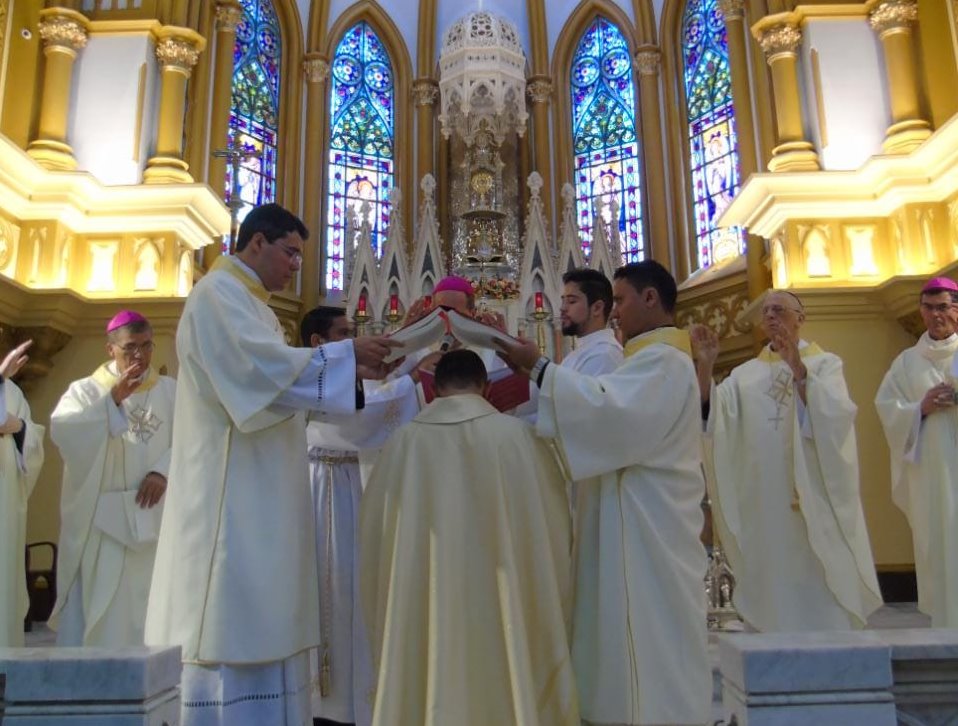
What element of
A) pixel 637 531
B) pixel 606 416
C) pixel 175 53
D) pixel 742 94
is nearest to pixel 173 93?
pixel 175 53

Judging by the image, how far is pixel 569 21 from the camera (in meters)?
13.3

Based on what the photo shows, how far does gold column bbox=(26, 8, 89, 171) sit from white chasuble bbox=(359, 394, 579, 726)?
6394 millimetres

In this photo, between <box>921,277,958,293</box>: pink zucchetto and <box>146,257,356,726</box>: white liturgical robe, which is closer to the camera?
<box>146,257,356,726</box>: white liturgical robe

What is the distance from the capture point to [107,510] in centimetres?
432

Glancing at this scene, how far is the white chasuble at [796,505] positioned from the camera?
4.30 m

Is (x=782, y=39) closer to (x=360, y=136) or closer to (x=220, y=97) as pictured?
(x=220, y=97)

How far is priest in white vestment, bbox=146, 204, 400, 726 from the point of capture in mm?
2373

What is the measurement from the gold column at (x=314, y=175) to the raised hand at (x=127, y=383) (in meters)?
7.42

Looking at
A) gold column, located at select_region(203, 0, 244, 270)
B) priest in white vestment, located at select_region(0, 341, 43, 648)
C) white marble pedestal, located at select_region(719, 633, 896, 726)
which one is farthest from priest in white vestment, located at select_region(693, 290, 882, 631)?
gold column, located at select_region(203, 0, 244, 270)

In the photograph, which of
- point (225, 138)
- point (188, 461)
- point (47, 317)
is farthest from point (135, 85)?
point (188, 461)

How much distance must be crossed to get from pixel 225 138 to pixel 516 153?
4449 millimetres

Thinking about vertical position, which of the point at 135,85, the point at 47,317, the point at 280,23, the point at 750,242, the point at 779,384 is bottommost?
the point at 779,384

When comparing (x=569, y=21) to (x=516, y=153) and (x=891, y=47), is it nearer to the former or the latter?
(x=516, y=153)

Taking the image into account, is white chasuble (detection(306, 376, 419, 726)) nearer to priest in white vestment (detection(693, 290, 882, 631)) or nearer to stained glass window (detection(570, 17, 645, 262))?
priest in white vestment (detection(693, 290, 882, 631))
